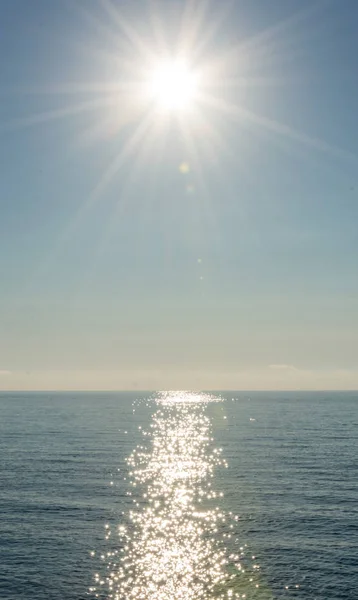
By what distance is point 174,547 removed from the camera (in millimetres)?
56625

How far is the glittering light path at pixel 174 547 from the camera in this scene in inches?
1839

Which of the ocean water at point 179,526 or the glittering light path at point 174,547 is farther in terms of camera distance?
the ocean water at point 179,526

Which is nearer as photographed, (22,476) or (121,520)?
(121,520)

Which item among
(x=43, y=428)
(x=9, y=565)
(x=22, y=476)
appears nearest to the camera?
(x=9, y=565)

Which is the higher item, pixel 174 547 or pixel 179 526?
pixel 179 526

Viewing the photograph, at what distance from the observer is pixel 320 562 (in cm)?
5228

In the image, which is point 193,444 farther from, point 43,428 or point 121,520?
point 121,520

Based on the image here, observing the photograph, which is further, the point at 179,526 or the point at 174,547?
the point at 179,526

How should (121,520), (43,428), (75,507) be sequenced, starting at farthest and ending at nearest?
(43,428), (75,507), (121,520)

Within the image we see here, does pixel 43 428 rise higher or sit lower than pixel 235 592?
higher

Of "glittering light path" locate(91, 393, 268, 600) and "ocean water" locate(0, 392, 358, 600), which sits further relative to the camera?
"ocean water" locate(0, 392, 358, 600)

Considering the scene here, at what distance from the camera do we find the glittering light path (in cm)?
4672

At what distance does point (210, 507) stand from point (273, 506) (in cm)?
858

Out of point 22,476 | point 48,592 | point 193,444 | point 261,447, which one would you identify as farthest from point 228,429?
point 48,592
